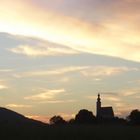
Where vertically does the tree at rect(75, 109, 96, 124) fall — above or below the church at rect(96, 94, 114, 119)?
below

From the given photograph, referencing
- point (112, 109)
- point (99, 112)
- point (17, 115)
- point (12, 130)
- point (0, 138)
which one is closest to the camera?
point (0, 138)

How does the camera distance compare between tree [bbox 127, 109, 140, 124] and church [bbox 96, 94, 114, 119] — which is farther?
church [bbox 96, 94, 114, 119]

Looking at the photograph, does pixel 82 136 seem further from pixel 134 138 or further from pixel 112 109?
pixel 112 109

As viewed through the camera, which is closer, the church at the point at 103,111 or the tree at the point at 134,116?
the tree at the point at 134,116

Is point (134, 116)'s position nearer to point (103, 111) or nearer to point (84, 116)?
point (84, 116)

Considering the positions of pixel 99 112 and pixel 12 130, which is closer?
pixel 12 130

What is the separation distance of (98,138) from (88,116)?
86883 millimetres

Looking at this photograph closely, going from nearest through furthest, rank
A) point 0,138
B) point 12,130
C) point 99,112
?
point 0,138, point 12,130, point 99,112

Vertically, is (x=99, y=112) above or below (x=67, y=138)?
above

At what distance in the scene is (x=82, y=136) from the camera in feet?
144

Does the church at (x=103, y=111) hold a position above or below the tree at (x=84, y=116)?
above

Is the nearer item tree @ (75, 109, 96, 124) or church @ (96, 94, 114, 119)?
tree @ (75, 109, 96, 124)

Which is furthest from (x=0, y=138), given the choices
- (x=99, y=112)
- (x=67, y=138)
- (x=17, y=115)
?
(x=99, y=112)

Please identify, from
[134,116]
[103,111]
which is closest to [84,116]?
[134,116]
